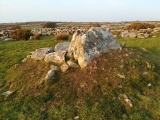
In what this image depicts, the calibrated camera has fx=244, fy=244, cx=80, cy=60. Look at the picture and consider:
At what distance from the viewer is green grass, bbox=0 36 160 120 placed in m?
9.98

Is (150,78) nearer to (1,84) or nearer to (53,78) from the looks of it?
(53,78)

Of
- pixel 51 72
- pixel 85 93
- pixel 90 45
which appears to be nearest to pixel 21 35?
pixel 90 45

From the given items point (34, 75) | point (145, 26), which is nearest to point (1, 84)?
point (34, 75)

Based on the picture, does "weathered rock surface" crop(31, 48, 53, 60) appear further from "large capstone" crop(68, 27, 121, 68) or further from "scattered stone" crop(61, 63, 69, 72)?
"scattered stone" crop(61, 63, 69, 72)

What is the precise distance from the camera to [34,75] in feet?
41.1

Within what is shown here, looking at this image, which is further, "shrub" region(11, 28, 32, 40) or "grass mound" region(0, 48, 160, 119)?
"shrub" region(11, 28, 32, 40)

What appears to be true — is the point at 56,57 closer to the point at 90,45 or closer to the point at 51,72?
the point at 51,72

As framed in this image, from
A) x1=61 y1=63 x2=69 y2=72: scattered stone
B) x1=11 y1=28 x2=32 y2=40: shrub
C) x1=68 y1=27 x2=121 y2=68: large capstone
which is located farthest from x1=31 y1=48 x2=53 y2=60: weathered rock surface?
x1=11 y1=28 x2=32 y2=40: shrub

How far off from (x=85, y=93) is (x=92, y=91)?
0.34m

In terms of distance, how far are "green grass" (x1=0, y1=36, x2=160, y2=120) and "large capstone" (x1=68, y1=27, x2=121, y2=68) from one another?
47 cm

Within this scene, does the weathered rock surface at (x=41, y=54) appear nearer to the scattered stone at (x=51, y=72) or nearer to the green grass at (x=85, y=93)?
the green grass at (x=85, y=93)

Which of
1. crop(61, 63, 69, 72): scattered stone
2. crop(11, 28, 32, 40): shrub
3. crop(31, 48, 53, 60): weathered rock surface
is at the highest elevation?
crop(31, 48, 53, 60): weathered rock surface

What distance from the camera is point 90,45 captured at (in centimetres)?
1310

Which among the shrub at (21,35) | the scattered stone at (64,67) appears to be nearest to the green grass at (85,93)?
the scattered stone at (64,67)
